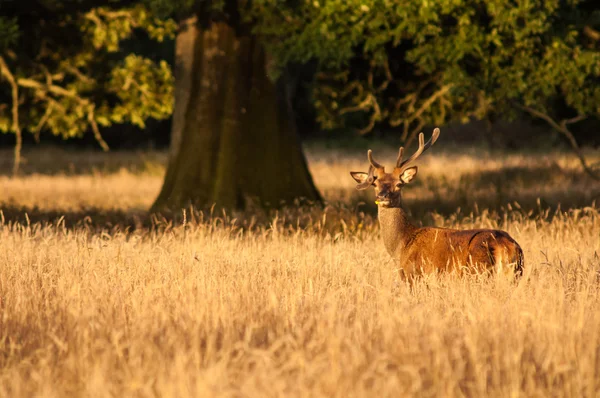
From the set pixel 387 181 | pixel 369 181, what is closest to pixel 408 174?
pixel 387 181

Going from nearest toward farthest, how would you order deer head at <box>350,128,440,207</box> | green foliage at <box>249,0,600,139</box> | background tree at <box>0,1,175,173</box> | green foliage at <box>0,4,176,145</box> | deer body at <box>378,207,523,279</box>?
1. deer body at <box>378,207,523,279</box>
2. deer head at <box>350,128,440,207</box>
3. green foliage at <box>249,0,600,139</box>
4. background tree at <box>0,1,175,173</box>
5. green foliage at <box>0,4,176,145</box>

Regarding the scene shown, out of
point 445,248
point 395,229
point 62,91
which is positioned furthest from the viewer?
point 62,91

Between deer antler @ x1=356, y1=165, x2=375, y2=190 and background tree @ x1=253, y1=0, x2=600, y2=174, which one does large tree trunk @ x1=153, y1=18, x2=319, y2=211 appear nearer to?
background tree @ x1=253, y1=0, x2=600, y2=174

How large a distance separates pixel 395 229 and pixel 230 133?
26.9 feet

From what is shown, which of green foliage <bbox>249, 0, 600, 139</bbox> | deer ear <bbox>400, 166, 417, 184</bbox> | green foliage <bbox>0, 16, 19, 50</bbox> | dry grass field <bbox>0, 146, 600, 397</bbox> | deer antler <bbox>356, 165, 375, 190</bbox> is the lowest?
dry grass field <bbox>0, 146, 600, 397</bbox>

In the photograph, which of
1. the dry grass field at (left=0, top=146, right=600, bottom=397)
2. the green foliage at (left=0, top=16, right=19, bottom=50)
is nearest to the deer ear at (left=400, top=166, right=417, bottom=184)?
the dry grass field at (left=0, top=146, right=600, bottom=397)

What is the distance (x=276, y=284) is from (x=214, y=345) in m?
2.49

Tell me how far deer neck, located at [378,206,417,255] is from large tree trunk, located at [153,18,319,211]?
7.66m

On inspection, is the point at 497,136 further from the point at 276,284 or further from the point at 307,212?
the point at 276,284

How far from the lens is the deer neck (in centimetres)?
930

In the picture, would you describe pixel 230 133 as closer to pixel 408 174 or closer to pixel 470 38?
pixel 470 38

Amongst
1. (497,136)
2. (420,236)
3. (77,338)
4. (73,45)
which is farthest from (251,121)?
(497,136)

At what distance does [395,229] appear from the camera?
9.30 m

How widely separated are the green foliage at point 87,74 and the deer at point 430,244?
438 inches
